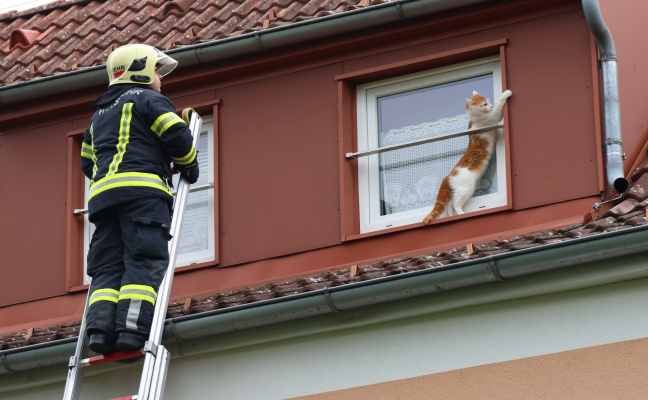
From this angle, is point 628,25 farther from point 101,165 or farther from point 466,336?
point 101,165

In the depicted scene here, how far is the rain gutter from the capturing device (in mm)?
9039

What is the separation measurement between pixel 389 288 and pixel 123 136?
177cm

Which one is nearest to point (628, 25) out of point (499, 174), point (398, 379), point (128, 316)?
point (499, 174)

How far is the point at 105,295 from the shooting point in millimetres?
9711

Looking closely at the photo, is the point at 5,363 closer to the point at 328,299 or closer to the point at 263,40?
the point at 328,299

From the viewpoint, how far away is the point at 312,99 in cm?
1127

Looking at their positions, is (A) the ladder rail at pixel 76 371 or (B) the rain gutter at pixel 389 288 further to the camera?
(A) the ladder rail at pixel 76 371

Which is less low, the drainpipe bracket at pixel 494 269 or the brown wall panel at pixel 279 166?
the brown wall panel at pixel 279 166

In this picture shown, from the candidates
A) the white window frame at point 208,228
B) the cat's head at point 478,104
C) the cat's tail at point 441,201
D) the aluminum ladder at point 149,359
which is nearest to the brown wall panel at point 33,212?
the white window frame at point 208,228

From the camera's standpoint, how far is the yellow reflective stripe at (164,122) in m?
9.97

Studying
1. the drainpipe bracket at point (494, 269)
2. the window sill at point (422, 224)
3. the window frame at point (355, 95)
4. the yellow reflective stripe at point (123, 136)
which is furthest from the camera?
the window frame at point (355, 95)

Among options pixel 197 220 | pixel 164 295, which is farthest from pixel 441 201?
pixel 164 295

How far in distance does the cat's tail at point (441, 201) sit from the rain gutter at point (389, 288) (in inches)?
47.1

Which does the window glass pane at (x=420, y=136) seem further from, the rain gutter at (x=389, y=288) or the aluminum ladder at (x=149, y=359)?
the aluminum ladder at (x=149, y=359)
